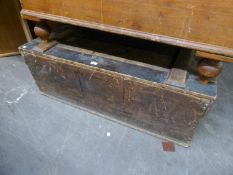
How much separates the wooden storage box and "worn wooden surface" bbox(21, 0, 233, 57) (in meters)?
0.20

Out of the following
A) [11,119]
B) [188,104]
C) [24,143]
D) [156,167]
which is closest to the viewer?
[188,104]

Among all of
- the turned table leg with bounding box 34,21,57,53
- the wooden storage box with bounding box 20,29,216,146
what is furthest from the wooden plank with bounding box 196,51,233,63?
the turned table leg with bounding box 34,21,57,53

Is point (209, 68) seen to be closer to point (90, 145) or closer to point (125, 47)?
point (125, 47)

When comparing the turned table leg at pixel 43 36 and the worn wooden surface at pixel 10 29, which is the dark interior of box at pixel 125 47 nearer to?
the turned table leg at pixel 43 36

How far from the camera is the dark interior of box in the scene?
→ 1116 mm

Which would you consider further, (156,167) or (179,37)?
(156,167)

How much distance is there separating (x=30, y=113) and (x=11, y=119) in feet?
0.37

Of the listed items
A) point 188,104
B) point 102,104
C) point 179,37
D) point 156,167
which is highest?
point 179,37

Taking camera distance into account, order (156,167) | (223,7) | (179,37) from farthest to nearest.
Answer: (156,167) < (179,37) < (223,7)

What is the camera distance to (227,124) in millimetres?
1264

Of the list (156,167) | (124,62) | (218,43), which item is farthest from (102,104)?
(218,43)

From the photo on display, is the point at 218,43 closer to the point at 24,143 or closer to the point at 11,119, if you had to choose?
the point at 24,143

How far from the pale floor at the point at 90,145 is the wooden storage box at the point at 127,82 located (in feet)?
0.28

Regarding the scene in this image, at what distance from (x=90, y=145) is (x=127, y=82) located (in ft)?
1.41
